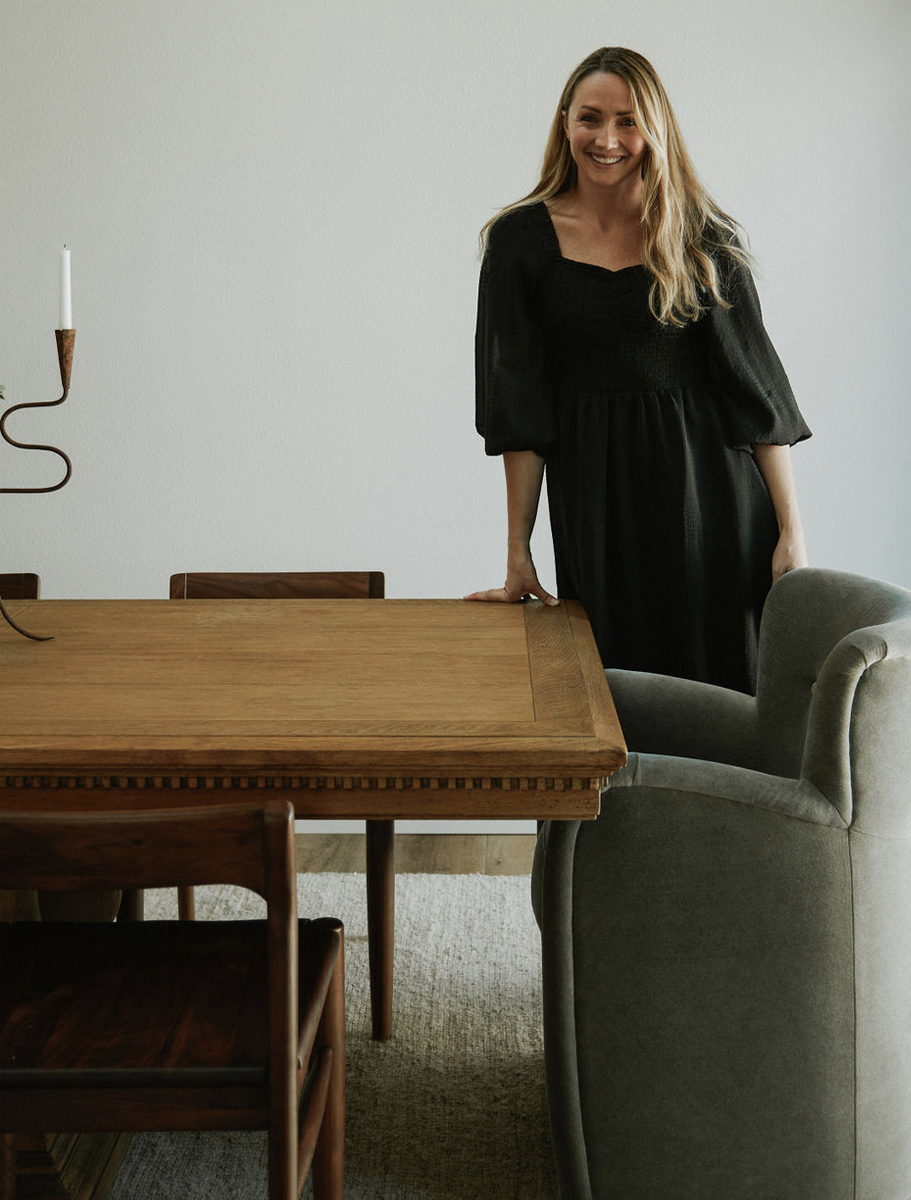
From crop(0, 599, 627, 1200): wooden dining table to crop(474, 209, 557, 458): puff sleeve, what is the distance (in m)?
0.38

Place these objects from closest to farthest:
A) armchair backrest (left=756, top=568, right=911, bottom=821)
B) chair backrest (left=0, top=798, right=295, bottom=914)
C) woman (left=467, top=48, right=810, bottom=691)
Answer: chair backrest (left=0, top=798, right=295, bottom=914) → armchair backrest (left=756, top=568, right=911, bottom=821) → woman (left=467, top=48, right=810, bottom=691)

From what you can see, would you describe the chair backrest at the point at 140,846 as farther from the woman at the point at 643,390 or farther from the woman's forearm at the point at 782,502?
the woman's forearm at the point at 782,502

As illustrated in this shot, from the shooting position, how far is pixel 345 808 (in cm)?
118

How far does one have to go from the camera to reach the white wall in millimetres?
2738

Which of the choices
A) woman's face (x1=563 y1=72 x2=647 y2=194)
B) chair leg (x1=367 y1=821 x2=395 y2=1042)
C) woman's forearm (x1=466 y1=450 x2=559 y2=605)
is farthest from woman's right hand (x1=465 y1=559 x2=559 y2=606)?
woman's face (x1=563 y1=72 x2=647 y2=194)

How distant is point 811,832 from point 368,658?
65 centimetres

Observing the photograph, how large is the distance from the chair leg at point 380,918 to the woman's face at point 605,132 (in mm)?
1131

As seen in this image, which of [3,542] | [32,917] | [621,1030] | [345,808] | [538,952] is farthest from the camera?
[3,542]

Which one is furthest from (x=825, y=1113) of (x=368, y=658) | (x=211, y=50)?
(x=211, y=50)

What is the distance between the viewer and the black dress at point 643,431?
1.86 m

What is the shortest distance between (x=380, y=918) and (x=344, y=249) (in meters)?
1.70

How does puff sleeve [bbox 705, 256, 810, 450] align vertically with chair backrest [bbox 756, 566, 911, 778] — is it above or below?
above

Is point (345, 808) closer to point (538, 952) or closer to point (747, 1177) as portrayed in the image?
point (747, 1177)

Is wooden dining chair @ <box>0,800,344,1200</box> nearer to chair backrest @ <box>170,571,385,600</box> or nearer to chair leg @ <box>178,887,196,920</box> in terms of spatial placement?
chair leg @ <box>178,887,196,920</box>
